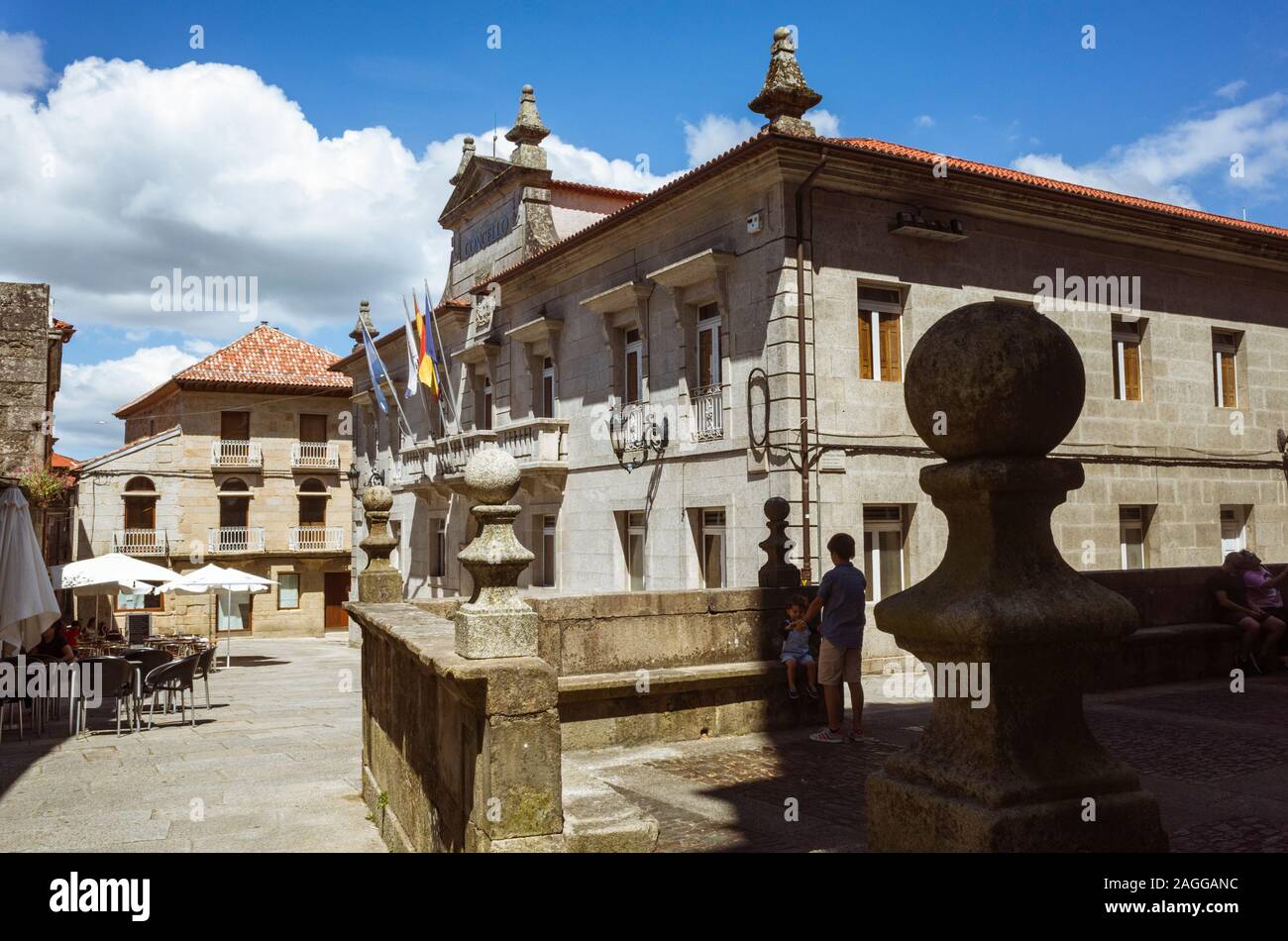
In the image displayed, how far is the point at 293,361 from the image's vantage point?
1777 inches

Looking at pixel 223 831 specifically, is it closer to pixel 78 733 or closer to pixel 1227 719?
pixel 78 733

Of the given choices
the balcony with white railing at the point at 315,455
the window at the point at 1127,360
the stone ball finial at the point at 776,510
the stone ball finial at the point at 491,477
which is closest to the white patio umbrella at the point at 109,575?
the stone ball finial at the point at 776,510

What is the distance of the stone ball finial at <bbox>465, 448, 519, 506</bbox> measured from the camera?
4645mm

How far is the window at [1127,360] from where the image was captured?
61.6 feet

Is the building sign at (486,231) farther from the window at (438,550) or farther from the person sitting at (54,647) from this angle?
the person sitting at (54,647)

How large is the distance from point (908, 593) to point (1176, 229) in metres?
19.3

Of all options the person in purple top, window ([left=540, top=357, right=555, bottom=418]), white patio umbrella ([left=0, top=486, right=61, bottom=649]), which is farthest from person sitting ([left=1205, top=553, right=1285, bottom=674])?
window ([left=540, top=357, right=555, bottom=418])

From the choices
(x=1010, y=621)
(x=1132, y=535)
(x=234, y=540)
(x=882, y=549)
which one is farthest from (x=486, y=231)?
(x=1010, y=621)

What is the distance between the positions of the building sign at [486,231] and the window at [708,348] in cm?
911

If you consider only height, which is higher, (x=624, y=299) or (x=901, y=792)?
(x=624, y=299)

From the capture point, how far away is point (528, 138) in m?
23.9

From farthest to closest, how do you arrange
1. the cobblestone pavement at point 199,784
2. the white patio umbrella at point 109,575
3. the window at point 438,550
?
the window at point 438,550
the white patio umbrella at point 109,575
the cobblestone pavement at point 199,784

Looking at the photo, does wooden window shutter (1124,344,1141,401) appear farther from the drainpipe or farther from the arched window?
the arched window
